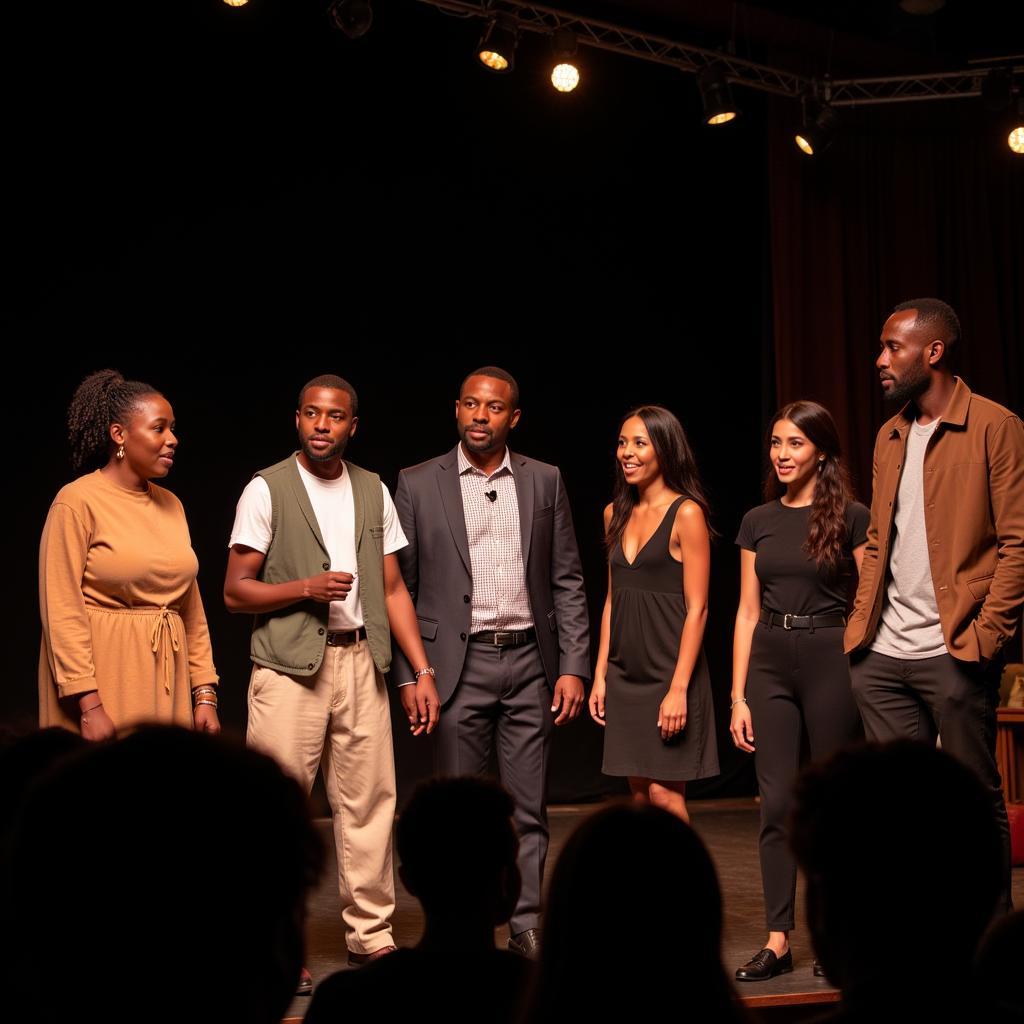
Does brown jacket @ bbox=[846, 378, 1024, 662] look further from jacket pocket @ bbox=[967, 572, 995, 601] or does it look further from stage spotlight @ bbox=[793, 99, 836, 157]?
stage spotlight @ bbox=[793, 99, 836, 157]

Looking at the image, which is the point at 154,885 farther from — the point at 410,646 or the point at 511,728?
the point at 511,728

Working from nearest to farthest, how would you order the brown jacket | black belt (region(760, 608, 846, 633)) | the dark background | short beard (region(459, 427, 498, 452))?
the brown jacket < black belt (region(760, 608, 846, 633)) < short beard (region(459, 427, 498, 452)) < the dark background

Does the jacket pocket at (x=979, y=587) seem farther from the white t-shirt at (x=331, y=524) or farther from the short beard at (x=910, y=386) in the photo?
the white t-shirt at (x=331, y=524)

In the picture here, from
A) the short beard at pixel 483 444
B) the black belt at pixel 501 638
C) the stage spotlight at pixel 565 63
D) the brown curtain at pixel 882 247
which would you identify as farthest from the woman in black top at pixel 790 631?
the brown curtain at pixel 882 247

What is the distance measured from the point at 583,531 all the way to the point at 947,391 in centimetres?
338

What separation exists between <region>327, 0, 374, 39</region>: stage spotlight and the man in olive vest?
1.89 metres

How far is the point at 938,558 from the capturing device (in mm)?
2943

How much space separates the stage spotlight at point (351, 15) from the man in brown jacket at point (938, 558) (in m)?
2.45

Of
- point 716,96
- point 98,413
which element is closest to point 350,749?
point 98,413

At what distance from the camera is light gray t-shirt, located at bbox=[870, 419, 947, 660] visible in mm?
2967

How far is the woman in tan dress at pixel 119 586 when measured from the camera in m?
2.91

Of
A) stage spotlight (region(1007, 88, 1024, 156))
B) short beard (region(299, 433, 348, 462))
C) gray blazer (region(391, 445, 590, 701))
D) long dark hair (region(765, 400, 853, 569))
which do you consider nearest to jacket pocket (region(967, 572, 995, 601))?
long dark hair (region(765, 400, 853, 569))

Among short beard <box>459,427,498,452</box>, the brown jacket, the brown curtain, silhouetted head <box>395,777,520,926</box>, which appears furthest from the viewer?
the brown curtain

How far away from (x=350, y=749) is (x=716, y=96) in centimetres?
356
